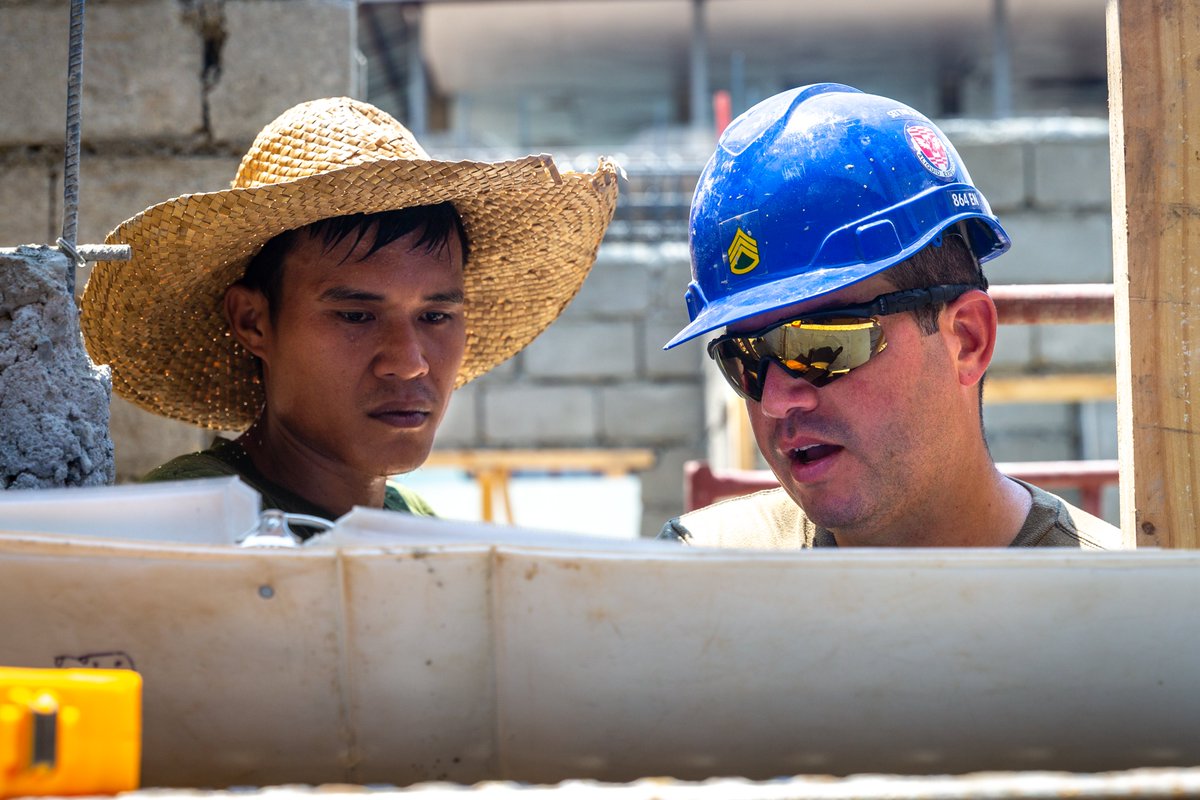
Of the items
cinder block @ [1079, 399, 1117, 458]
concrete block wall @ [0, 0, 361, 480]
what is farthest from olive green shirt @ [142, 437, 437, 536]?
cinder block @ [1079, 399, 1117, 458]

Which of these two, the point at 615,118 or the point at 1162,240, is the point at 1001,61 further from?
the point at 1162,240

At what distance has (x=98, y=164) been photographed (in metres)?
3.40

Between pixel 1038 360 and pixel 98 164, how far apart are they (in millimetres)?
6307

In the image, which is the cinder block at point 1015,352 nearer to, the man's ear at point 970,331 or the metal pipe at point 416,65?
the man's ear at point 970,331

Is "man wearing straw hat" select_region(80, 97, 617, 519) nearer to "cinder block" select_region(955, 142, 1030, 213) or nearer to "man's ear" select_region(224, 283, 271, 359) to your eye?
"man's ear" select_region(224, 283, 271, 359)

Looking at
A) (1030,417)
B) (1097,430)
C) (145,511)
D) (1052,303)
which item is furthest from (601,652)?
(1030,417)

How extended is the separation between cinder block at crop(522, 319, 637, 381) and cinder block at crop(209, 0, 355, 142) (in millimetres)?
4678

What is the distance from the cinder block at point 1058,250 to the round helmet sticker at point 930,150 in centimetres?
634

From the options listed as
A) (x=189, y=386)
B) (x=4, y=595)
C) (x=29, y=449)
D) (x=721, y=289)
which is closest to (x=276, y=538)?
(x=4, y=595)

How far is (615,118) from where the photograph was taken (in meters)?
19.3

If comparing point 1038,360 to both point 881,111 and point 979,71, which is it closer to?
point 881,111

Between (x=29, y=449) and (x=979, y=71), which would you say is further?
(x=979, y=71)

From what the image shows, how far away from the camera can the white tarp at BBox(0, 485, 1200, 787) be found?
1.02 m

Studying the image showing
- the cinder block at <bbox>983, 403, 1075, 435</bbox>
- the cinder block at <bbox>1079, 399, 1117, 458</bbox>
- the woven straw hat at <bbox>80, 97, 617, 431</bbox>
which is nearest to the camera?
the woven straw hat at <bbox>80, 97, 617, 431</bbox>
